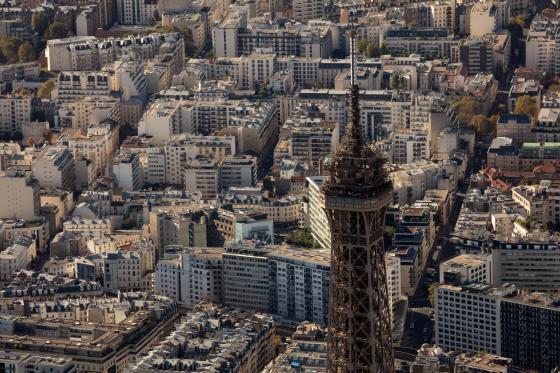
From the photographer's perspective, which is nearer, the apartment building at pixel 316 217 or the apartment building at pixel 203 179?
the apartment building at pixel 316 217

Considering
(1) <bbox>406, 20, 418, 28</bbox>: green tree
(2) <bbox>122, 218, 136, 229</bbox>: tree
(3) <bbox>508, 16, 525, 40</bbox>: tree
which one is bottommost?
(2) <bbox>122, 218, 136, 229</bbox>: tree

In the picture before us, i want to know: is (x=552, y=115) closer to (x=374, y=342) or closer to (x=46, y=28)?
(x=46, y=28)

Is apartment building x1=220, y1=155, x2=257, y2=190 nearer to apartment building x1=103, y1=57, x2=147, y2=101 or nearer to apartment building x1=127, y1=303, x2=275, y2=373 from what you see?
apartment building x1=103, y1=57, x2=147, y2=101

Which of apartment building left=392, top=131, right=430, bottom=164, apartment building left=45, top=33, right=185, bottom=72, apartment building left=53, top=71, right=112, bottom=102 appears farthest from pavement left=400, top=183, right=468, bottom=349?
apartment building left=45, top=33, right=185, bottom=72

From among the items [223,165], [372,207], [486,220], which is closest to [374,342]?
[372,207]

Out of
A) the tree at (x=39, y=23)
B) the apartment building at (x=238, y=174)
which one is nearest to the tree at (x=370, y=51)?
the tree at (x=39, y=23)

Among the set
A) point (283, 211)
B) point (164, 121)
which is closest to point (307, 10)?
point (164, 121)

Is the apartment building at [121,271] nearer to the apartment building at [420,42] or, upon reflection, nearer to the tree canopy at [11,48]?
the apartment building at [420,42]
